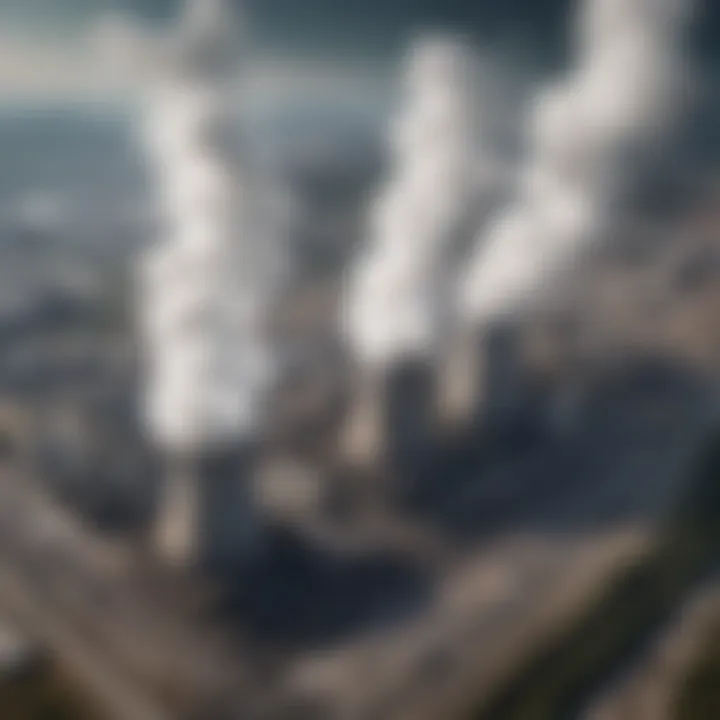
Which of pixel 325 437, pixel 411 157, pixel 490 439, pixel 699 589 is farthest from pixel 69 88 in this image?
pixel 699 589

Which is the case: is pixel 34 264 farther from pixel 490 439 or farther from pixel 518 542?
pixel 518 542

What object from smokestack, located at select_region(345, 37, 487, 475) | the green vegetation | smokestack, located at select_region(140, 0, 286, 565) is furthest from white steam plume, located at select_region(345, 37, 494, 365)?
the green vegetation

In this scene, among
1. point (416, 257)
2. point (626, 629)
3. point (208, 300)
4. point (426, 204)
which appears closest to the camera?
point (626, 629)

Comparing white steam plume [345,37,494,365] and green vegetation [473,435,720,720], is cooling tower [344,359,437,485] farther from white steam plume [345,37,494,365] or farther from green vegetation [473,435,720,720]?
green vegetation [473,435,720,720]

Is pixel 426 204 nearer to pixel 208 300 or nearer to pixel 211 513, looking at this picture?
pixel 208 300

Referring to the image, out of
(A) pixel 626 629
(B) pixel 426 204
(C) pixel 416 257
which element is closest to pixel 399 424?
(C) pixel 416 257

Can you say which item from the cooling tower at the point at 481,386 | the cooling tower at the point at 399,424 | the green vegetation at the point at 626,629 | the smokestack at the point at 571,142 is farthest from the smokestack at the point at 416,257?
the green vegetation at the point at 626,629
